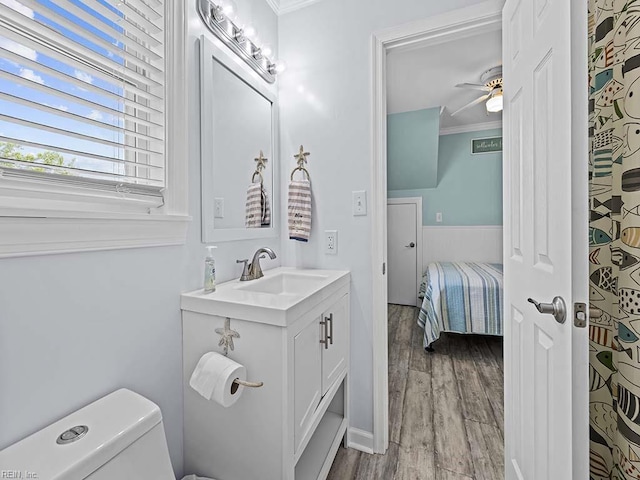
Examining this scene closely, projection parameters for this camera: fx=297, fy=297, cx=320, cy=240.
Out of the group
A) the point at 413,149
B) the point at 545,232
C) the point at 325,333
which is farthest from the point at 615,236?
the point at 413,149

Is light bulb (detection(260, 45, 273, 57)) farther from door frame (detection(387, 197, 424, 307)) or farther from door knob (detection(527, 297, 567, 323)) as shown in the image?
door frame (detection(387, 197, 424, 307))

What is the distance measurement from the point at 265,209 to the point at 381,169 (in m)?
0.68

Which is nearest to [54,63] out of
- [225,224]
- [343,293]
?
[225,224]

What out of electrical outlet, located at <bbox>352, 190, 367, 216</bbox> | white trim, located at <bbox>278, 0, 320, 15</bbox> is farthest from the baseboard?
white trim, located at <bbox>278, 0, 320, 15</bbox>

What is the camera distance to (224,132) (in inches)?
55.8

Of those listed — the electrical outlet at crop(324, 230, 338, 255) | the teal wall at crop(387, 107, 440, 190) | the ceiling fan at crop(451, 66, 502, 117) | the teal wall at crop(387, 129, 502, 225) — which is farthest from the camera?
the teal wall at crop(387, 129, 502, 225)

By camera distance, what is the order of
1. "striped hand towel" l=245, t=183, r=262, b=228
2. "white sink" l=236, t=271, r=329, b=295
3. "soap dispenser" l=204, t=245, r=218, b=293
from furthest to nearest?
"striped hand towel" l=245, t=183, r=262, b=228 → "white sink" l=236, t=271, r=329, b=295 → "soap dispenser" l=204, t=245, r=218, b=293

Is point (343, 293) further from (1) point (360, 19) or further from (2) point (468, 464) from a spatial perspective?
(1) point (360, 19)

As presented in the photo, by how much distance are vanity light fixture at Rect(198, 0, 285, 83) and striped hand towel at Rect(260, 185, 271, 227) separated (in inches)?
25.6

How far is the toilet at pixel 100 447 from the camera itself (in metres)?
0.64

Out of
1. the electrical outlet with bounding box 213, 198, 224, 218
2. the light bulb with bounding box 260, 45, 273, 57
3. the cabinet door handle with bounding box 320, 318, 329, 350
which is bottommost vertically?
the cabinet door handle with bounding box 320, 318, 329, 350

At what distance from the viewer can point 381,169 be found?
1579mm

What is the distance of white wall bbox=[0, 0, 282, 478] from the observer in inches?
28.1

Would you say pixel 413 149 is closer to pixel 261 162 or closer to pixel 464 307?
pixel 464 307
